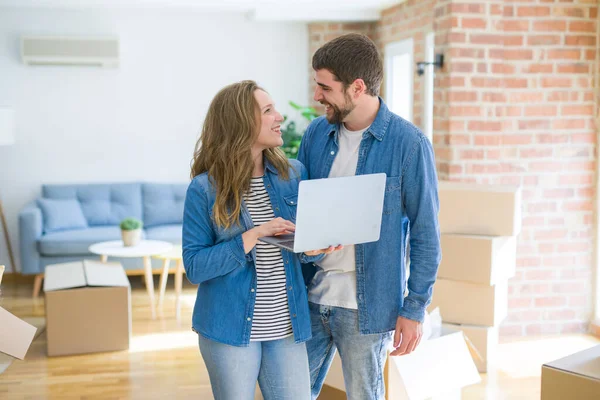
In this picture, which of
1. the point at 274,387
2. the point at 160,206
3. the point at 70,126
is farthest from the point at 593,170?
the point at 70,126

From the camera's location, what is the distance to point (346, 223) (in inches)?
71.6

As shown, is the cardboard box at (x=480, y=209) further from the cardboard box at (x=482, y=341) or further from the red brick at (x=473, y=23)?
the red brick at (x=473, y=23)

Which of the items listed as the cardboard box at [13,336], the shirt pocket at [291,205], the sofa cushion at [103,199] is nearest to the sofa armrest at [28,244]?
the sofa cushion at [103,199]

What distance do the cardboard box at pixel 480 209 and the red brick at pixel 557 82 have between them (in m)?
1.00

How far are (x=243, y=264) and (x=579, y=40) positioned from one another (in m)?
3.30

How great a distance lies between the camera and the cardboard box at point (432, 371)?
2.73 m

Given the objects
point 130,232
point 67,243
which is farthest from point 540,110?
point 67,243

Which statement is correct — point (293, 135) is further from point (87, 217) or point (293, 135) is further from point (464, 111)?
point (464, 111)

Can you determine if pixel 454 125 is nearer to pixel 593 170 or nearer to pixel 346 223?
pixel 593 170

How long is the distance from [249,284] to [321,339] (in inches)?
12.9

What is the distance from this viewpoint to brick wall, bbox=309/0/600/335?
425cm

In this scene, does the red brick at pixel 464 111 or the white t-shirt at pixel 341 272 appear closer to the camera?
the white t-shirt at pixel 341 272

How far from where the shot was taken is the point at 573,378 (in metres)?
1.83

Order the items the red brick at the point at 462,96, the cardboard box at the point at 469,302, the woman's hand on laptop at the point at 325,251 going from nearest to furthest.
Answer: the woman's hand on laptop at the point at 325,251, the cardboard box at the point at 469,302, the red brick at the point at 462,96
